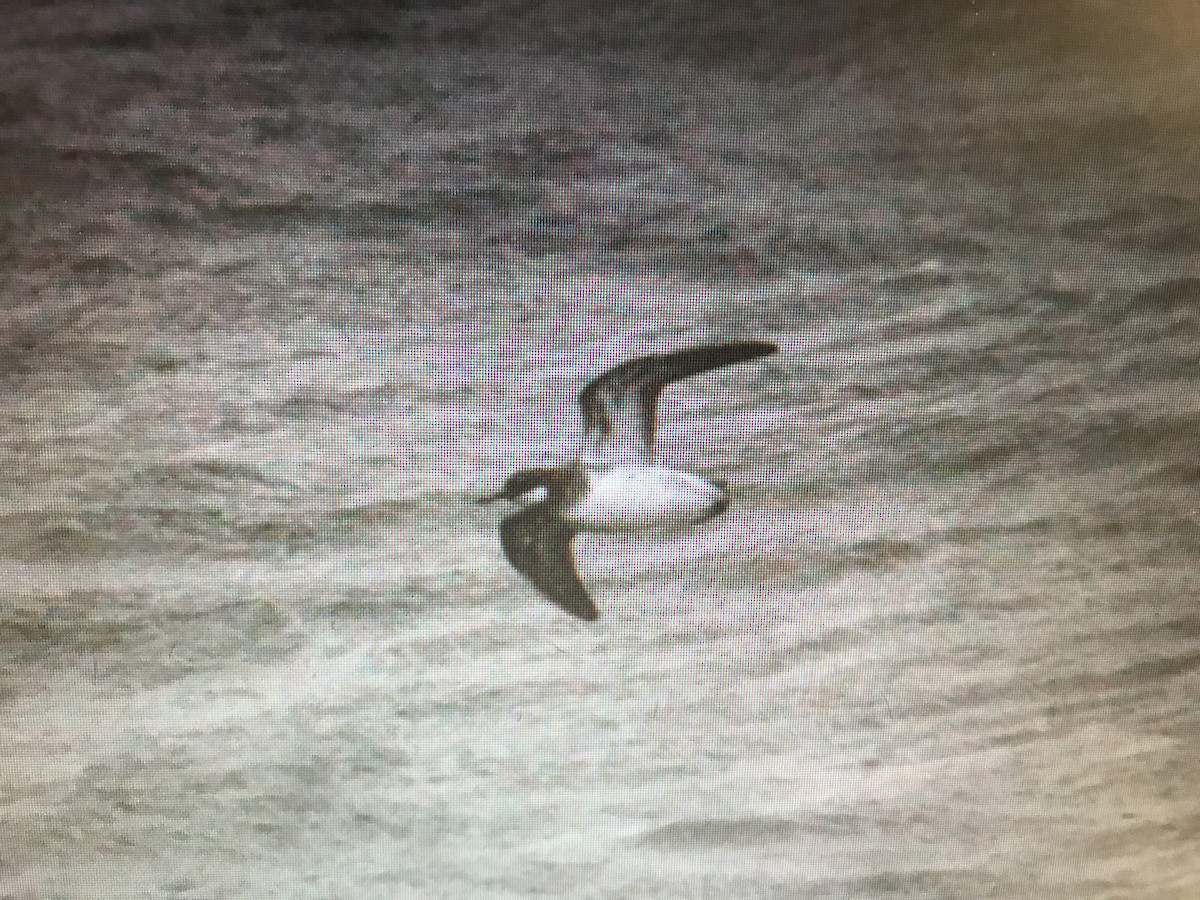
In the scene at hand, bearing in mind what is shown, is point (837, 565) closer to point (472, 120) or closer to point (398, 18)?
point (472, 120)

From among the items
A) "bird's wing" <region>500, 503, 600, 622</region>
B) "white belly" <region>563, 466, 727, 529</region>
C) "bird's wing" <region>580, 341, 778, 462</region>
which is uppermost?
"bird's wing" <region>580, 341, 778, 462</region>

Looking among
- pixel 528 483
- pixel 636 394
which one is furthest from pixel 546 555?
pixel 636 394

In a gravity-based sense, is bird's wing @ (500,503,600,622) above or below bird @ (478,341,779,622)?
below

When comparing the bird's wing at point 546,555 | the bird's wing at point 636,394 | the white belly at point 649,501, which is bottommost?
the bird's wing at point 546,555

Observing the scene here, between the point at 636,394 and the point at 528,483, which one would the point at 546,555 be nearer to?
the point at 528,483
